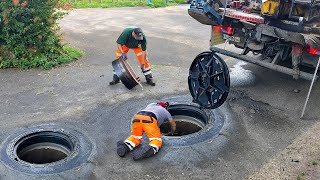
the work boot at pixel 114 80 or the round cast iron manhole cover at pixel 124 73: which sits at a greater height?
the round cast iron manhole cover at pixel 124 73

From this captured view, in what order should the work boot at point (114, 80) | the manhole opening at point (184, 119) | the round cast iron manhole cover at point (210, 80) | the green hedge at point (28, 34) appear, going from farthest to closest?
1. the green hedge at point (28, 34)
2. the work boot at point (114, 80)
3. the manhole opening at point (184, 119)
4. the round cast iron manhole cover at point (210, 80)

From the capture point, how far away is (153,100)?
6969 mm

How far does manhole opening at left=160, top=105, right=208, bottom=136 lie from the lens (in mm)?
6543

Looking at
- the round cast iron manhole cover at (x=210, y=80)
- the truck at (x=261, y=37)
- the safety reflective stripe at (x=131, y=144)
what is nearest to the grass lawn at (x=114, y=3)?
the truck at (x=261, y=37)

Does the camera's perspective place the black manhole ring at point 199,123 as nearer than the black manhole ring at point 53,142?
No

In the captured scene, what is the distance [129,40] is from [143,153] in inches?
126

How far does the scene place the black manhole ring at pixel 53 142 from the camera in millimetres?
4768

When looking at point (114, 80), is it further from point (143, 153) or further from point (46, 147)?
point (143, 153)

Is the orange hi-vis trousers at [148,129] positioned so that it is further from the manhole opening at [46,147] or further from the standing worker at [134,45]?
the standing worker at [134,45]

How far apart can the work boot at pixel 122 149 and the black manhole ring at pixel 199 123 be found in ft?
2.03

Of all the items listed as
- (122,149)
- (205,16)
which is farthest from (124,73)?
(122,149)

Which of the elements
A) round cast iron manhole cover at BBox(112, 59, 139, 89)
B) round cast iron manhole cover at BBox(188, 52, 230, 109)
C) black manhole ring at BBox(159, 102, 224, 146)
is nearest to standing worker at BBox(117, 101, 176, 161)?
black manhole ring at BBox(159, 102, 224, 146)

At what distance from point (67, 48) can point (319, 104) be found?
6.53m

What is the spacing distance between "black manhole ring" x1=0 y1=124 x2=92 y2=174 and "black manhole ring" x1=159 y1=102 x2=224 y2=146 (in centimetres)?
125
